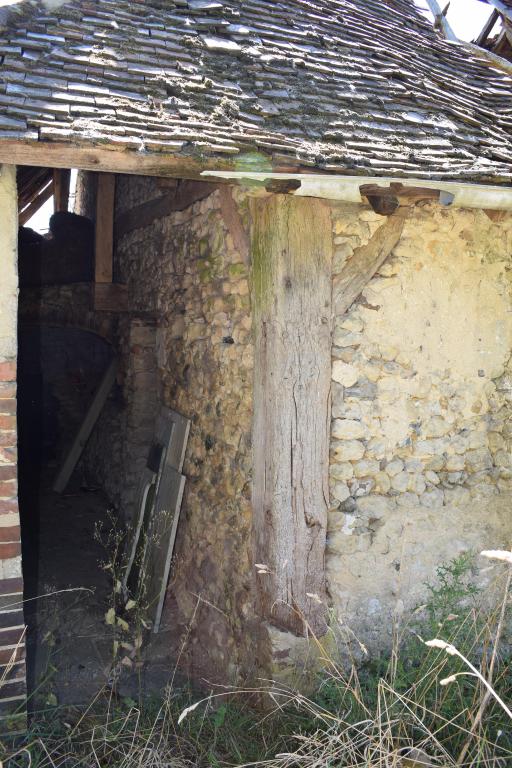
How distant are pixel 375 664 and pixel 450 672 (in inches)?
23.9

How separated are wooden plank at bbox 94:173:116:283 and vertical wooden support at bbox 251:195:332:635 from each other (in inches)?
145

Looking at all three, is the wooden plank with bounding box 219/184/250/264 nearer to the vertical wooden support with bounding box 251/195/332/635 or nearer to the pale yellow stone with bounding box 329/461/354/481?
the vertical wooden support with bounding box 251/195/332/635

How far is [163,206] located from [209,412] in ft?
6.49

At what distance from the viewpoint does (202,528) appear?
16.7ft

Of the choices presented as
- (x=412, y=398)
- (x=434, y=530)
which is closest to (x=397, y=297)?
(x=412, y=398)

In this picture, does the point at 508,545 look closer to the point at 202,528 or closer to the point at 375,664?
the point at 375,664

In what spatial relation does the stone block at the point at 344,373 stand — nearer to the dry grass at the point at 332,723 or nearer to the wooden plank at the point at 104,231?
the dry grass at the point at 332,723

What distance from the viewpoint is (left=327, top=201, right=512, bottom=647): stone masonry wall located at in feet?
13.7

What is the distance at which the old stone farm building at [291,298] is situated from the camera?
354cm

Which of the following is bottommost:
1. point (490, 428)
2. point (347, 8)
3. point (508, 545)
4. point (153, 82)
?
point (508, 545)

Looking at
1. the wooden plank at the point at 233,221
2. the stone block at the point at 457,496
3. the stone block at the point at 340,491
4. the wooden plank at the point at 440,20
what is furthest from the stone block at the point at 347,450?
the wooden plank at the point at 440,20

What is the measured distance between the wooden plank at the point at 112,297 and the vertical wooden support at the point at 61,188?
264cm

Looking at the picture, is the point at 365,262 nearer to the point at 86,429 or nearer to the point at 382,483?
the point at 382,483

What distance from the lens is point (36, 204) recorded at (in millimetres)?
10484
